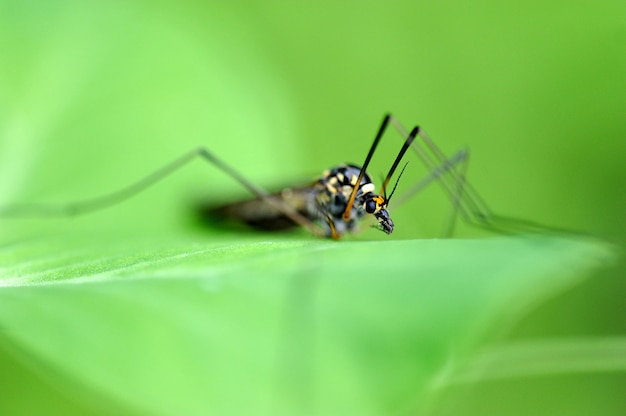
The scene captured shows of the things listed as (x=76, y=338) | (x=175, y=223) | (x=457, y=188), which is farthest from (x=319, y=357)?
(x=175, y=223)

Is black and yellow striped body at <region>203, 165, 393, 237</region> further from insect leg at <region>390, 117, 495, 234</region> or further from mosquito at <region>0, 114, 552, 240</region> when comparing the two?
insect leg at <region>390, 117, 495, 234</region>

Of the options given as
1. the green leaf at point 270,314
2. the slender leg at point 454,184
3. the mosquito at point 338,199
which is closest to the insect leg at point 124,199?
the mosquito at point 338,199

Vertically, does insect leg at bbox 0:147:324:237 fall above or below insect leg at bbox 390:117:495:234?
below

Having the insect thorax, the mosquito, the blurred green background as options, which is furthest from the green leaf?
the blurred green background

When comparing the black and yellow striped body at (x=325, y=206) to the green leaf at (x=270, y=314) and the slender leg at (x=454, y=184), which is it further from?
the green leaf at (x=270, y=314)

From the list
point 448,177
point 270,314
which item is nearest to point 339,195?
point 448,177

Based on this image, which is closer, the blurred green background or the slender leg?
the slender leg
